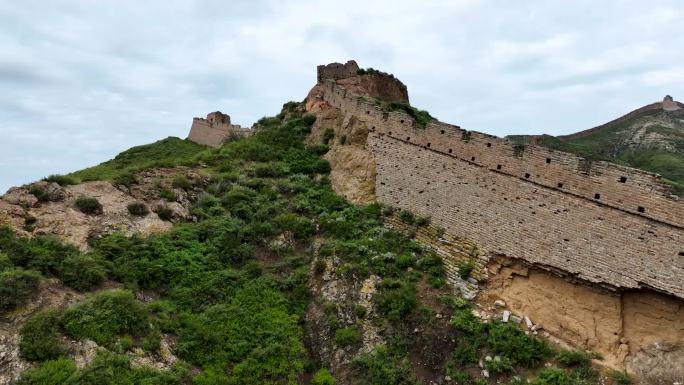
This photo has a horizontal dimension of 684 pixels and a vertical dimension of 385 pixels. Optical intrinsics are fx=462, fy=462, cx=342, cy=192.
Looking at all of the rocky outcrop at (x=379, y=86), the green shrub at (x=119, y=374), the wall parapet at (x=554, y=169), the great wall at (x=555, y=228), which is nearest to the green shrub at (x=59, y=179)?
the green shrub at (x=119, y=374)

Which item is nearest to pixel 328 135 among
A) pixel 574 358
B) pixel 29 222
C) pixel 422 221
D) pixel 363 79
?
pixel 363 79

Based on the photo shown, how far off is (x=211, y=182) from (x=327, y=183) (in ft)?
13.2

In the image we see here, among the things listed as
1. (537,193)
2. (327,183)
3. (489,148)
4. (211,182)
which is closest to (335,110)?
(327,183)

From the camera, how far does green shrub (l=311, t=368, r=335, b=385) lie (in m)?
9.36

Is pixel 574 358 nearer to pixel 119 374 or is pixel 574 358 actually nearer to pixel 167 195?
pixel 119 374

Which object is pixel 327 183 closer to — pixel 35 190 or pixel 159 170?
pixel 159 170

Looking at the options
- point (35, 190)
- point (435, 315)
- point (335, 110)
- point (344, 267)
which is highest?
point (335, 110)

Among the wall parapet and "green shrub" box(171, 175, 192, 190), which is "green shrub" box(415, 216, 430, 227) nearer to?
the wall parapet

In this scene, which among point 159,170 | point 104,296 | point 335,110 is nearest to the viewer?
point 104,296

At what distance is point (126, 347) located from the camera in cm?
855

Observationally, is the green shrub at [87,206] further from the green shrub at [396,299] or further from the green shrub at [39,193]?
A: the green shrub at [396,299]

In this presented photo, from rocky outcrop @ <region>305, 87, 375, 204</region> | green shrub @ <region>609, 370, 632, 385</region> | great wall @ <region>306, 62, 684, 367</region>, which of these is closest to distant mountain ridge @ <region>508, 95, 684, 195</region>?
rocky outcrop @ <region>305, 87, 375, 204</region>

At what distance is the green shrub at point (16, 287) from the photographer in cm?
851

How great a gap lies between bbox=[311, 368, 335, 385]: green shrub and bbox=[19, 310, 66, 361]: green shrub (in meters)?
4.62
